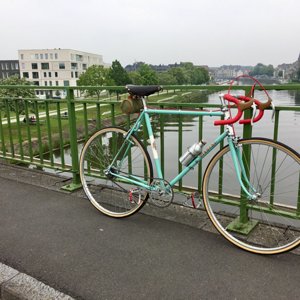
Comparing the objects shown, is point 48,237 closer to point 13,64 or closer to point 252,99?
point 252,99

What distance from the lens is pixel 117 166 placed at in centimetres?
369

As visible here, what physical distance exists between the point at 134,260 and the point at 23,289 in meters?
0.85

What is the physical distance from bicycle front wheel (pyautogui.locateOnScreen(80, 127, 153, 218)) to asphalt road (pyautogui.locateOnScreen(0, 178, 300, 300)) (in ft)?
0.66

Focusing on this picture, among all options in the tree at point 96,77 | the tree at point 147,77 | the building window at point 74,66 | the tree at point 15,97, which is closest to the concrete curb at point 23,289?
the tree at point 15,97

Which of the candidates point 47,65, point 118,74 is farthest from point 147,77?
point 47,65

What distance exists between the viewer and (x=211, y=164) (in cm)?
294

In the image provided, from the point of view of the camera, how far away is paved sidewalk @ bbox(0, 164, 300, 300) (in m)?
2.39

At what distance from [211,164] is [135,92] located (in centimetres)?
100

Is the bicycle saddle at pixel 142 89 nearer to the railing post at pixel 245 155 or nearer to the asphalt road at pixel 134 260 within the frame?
the railing post at pixel 245 155

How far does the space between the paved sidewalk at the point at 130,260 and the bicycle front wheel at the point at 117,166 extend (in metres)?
0.19

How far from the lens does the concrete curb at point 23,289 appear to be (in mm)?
2336

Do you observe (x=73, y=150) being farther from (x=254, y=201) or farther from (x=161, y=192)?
(x=254, y=201)

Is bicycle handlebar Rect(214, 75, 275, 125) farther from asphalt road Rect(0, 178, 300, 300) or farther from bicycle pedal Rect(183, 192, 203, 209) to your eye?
asphalt road Rect(0, 178, 300, 300)

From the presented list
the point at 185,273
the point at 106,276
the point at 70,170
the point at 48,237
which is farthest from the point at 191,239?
the point at 70,170
